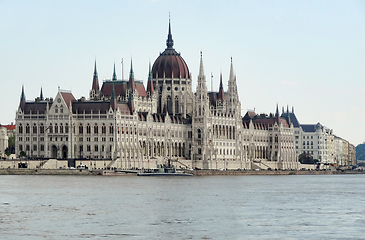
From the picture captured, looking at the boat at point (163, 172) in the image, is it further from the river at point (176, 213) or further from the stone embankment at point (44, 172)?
the river at point (176, 213)

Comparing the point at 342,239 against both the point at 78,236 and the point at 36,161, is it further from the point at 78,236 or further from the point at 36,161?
the point at 36,161

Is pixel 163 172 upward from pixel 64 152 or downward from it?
downward

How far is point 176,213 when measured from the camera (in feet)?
299

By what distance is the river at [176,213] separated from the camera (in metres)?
76.2

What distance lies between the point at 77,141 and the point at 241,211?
10647 centimetres

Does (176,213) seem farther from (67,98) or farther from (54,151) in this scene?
(67,98)

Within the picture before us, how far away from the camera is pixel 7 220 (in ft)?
272

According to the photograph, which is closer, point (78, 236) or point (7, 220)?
point (78, 236)

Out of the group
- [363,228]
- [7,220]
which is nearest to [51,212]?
[7,220]

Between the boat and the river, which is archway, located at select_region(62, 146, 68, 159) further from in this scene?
the river

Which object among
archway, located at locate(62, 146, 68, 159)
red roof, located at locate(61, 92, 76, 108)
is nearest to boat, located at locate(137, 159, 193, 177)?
archway, located at locate(62, 146, 68, 159)

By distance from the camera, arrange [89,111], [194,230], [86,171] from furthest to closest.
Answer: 1. [89,111]
2. [86,171]
3. [194,230]

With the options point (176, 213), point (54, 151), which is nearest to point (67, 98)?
point (54, 151)

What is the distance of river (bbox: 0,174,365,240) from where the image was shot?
250 feet
